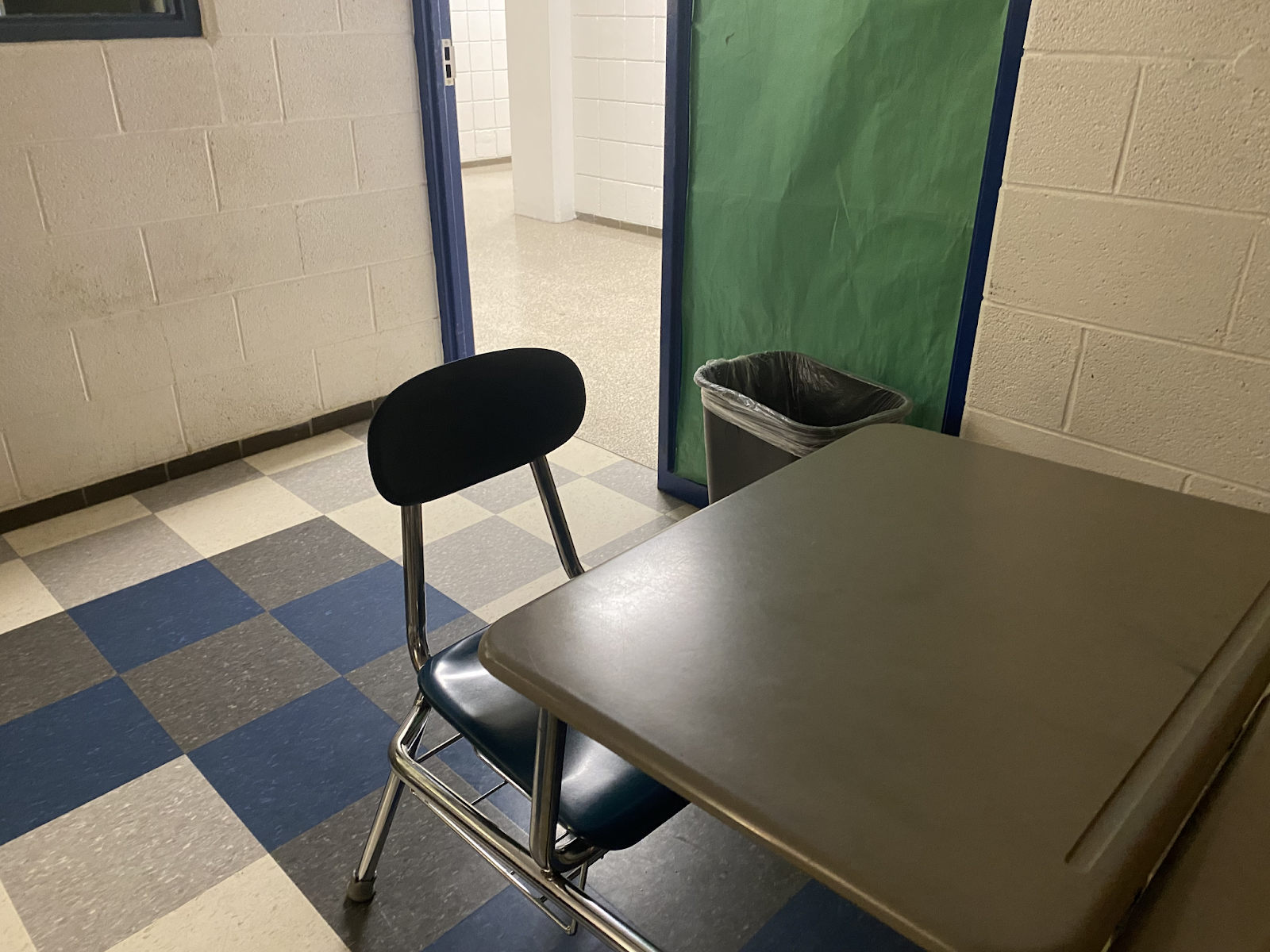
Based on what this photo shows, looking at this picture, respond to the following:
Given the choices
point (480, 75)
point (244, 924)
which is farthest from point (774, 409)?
point (480, 75)

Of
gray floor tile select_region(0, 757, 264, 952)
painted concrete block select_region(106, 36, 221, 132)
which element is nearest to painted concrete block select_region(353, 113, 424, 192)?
painted concrete block select_region(106, 36, 221, 132)

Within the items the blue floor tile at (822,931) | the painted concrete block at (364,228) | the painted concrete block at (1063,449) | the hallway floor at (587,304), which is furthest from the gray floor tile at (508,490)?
the blue floor tile at (822,931)

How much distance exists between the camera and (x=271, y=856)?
1.58 meters

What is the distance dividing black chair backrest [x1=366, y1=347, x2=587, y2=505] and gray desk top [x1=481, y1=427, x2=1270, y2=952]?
0.39m

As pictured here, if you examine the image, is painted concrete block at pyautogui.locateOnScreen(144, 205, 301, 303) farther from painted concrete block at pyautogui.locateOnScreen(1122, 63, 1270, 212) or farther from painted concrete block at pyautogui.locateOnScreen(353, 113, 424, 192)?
painted concrete block at pyautogui.locateOnScreen(1122, 63, 1270, 212)

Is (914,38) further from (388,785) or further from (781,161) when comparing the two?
(388,785)

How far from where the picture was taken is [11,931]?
145cm

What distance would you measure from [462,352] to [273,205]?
827 millimetres

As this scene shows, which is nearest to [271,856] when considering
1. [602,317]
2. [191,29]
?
[191,29]

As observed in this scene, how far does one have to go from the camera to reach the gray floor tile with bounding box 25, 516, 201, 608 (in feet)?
7.65

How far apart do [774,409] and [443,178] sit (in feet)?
4.90

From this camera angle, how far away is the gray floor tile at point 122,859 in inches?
57.7

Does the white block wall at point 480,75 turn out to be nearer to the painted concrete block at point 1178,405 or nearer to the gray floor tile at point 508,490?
the gray floor tile at point 508,490

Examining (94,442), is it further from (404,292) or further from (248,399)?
(404,292)
